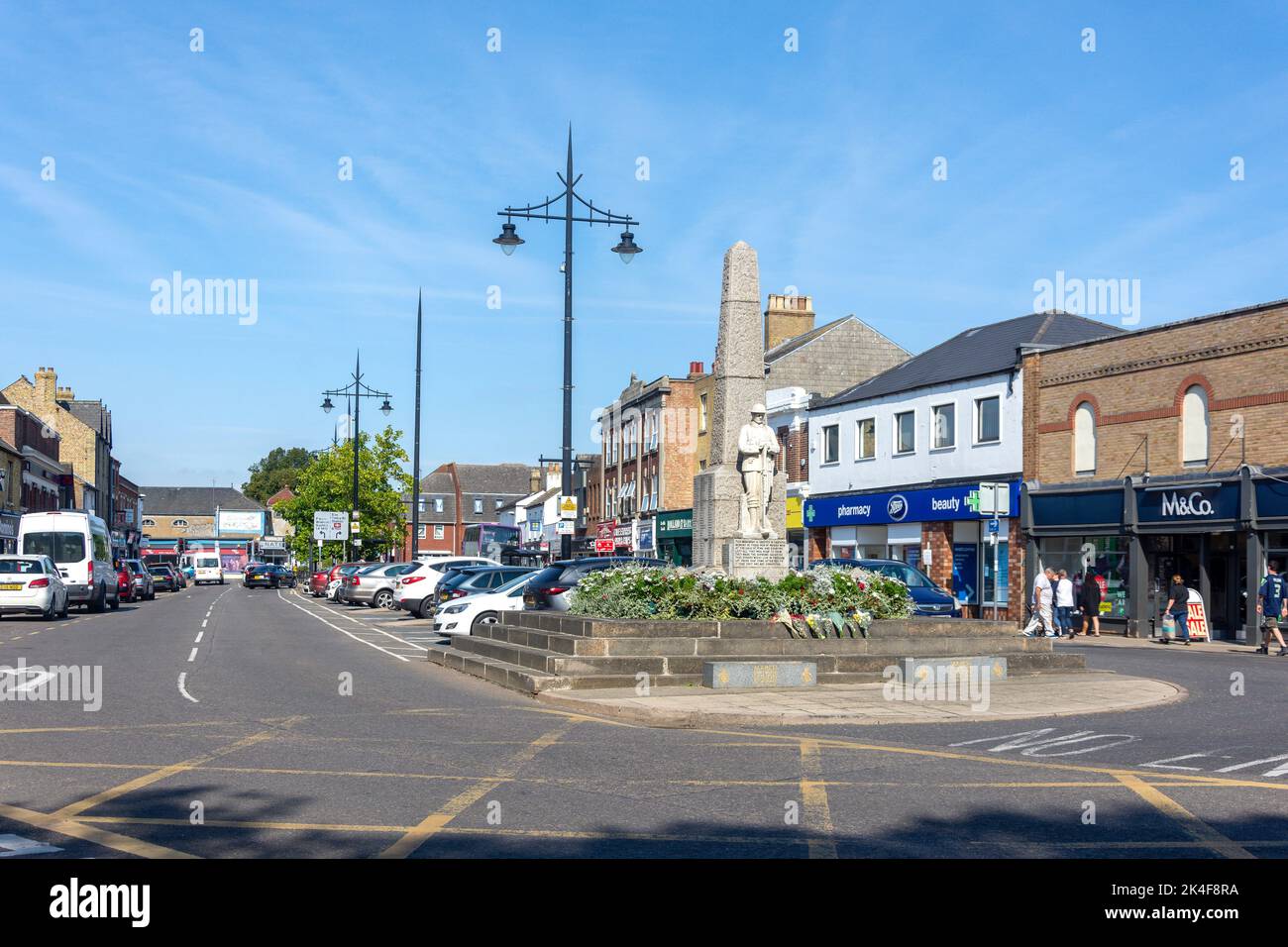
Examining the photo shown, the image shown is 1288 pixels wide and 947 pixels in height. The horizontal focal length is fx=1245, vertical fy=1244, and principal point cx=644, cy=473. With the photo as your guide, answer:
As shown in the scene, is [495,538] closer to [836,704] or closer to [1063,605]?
A: [1063,605]

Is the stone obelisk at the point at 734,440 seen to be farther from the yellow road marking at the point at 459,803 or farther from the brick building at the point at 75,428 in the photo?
the brick building at the point at 75,428

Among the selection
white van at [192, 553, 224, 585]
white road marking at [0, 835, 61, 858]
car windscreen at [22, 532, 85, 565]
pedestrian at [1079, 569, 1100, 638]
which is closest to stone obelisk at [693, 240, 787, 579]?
white road marking at [0, 835, 61, 858]

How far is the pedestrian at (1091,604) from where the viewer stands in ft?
101

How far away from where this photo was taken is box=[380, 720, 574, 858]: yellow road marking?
6531 millimetres

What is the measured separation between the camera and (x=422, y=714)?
41.8 feet

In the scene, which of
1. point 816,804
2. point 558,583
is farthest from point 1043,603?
point 816,804

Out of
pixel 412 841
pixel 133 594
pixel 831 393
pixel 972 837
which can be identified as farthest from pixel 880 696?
pixel 133 594

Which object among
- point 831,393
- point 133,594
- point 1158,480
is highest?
point 831,393
